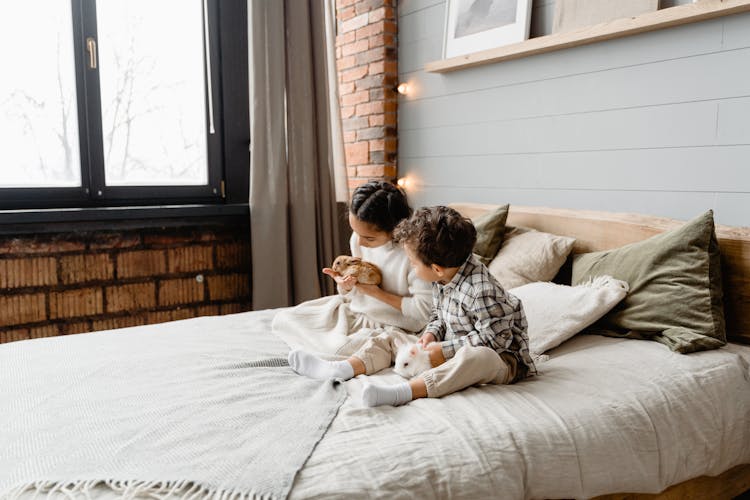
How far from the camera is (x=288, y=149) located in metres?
3.29

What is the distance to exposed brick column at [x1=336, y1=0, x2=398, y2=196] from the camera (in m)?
3.44

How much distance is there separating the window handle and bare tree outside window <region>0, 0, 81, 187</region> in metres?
0.08

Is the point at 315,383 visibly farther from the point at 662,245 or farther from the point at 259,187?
the point at 259,187

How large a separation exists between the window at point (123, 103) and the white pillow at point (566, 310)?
6.23ft

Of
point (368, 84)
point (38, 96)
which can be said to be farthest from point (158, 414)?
point (368, 84)

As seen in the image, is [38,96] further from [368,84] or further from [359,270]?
[359,270]

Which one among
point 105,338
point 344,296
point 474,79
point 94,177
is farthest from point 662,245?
point 94,177

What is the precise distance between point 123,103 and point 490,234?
1.89 metres

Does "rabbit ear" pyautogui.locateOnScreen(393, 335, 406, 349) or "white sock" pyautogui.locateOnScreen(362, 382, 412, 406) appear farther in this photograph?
"rabbit ear" pyautogui.locateOnScreen(393, 335, 406, 349)

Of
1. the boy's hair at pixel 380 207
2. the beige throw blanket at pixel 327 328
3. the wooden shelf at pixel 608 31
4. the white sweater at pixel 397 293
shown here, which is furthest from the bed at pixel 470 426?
the wooden shelf at pixel 608 31

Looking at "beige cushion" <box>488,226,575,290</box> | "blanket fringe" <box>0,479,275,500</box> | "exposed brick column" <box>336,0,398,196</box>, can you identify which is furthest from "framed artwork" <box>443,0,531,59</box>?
"blanket fringe" <box>0,479,275,500</box>

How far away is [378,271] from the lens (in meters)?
2.14

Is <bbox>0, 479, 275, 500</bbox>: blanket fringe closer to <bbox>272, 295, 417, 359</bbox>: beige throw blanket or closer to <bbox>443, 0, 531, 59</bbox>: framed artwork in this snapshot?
<bbox>272, 295, 417, 359</bbox>: beige throw blanket

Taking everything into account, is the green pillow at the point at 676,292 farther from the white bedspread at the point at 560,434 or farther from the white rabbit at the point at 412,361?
the white rabbit at the point at 412,361
